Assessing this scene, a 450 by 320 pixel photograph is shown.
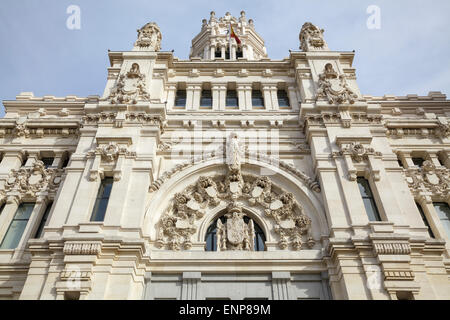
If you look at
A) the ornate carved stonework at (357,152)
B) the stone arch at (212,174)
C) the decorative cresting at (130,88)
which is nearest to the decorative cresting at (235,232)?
the stone arch at (212,174)

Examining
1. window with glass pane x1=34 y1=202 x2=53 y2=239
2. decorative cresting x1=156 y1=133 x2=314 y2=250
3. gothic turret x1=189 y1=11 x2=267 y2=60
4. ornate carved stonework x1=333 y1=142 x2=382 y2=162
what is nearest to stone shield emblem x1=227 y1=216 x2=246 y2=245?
decorative cresting x1=156 y1=133 x2=314 y2=250

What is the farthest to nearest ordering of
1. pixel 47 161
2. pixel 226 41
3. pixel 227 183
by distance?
pixel 226 41
pixel 47 161
pixel 227 183

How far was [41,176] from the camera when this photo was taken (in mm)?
19328

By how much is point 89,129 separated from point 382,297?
1601cm

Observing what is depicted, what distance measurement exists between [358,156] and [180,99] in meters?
11.7

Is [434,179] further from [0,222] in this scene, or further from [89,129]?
[0,222]

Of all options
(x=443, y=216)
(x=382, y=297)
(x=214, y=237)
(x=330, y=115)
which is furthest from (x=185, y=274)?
(x=443, y=216)

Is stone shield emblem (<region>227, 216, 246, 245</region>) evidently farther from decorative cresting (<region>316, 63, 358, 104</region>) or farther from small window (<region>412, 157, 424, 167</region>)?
small window (<region>412, 157, 424, 167</region>)

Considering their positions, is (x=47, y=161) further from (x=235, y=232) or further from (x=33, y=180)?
(x=235, y=232)

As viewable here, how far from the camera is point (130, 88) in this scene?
839 inches

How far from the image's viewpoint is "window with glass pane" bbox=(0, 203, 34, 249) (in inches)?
662

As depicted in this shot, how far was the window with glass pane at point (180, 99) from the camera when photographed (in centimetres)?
2306

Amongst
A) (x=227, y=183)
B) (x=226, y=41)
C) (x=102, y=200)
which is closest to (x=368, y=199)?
(x=227, y=183)

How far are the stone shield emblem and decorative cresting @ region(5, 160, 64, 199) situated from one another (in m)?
9.36
